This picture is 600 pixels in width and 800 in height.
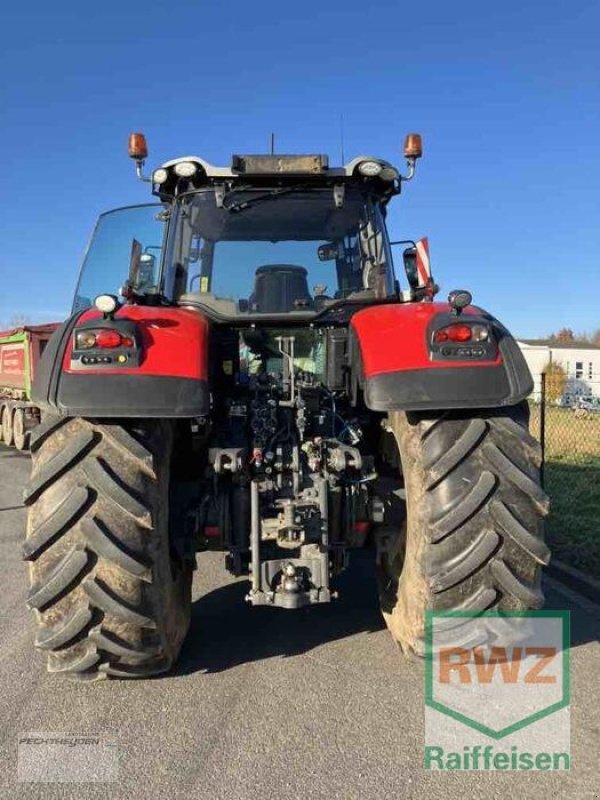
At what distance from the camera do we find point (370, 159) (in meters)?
3.97

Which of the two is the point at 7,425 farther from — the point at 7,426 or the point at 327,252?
the point at 327,252

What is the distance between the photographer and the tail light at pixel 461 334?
298cm

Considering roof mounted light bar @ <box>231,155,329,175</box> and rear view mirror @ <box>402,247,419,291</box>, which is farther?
rear view mirror @ <box>402,247,419,291</box>

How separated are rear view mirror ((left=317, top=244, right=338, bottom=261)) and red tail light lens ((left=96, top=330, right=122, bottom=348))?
1.71m

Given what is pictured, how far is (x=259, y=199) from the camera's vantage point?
4.02 meters

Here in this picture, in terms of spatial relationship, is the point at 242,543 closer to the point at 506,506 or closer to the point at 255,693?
the point at 255,693

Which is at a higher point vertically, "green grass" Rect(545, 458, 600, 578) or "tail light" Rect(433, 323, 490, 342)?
"tail light" Rect(433, 323, 490, 342)

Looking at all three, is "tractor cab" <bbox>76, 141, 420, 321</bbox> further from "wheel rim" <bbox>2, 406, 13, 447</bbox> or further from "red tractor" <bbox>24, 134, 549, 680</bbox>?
"wheel rim" <bbox>2, 406, 13, 447</bbox>

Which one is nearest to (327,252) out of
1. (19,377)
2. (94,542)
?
(94,542)

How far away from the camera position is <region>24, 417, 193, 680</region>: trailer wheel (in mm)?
2906

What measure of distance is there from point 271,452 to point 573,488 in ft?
19.3

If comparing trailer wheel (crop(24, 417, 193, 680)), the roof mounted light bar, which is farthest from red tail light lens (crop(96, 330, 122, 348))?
the roof mounted light bar

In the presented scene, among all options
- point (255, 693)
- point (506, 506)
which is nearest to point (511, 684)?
point (506, 506)

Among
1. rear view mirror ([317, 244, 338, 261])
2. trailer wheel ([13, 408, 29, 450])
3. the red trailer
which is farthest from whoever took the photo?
trailer wheel ([13, 408, 29, 450])
